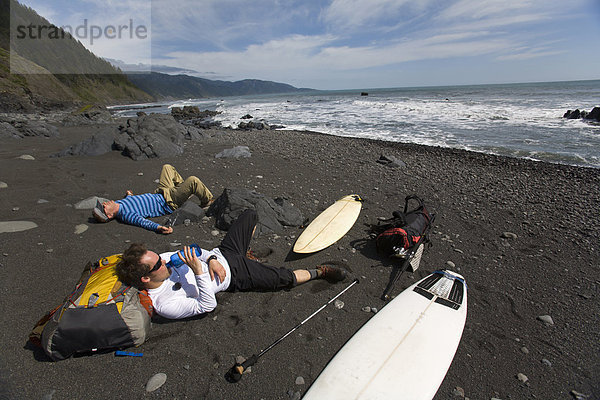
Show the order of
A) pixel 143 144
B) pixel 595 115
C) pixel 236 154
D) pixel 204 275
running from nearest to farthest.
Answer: pixel 204 275 → pixel 143 144 → pixel 236 154 → pixel 595 115

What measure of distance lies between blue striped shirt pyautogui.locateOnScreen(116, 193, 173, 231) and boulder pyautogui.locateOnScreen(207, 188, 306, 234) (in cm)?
106

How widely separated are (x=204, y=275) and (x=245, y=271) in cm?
67

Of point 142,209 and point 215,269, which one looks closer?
point 215,269

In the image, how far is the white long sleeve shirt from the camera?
3.22 metres

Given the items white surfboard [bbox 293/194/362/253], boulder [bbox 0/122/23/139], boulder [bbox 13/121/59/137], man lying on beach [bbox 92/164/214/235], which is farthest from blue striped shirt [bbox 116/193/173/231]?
boulder [bbox 13/121/59/137]

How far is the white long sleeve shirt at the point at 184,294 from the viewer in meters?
3.22

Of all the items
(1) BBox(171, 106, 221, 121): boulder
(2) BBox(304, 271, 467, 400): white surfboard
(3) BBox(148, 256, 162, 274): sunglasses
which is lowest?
(2) BBox(304, 271, 467, 400): white surfboard

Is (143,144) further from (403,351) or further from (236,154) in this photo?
(403,351)

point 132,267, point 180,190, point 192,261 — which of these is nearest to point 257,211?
point 180,190

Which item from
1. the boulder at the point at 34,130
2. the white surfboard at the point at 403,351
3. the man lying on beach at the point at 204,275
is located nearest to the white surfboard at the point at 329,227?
the man lying on beach at the point at 204,275

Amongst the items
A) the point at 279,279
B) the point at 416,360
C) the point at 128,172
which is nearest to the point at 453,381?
the point at 416,360

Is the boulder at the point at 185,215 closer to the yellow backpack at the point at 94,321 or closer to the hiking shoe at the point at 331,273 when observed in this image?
the yellow backpack at the point at 94,321

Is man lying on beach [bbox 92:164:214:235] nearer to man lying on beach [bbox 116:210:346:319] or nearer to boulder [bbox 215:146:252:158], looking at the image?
man lying on beach [bbox 116:210:346:319]

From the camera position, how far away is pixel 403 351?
3305 mm
